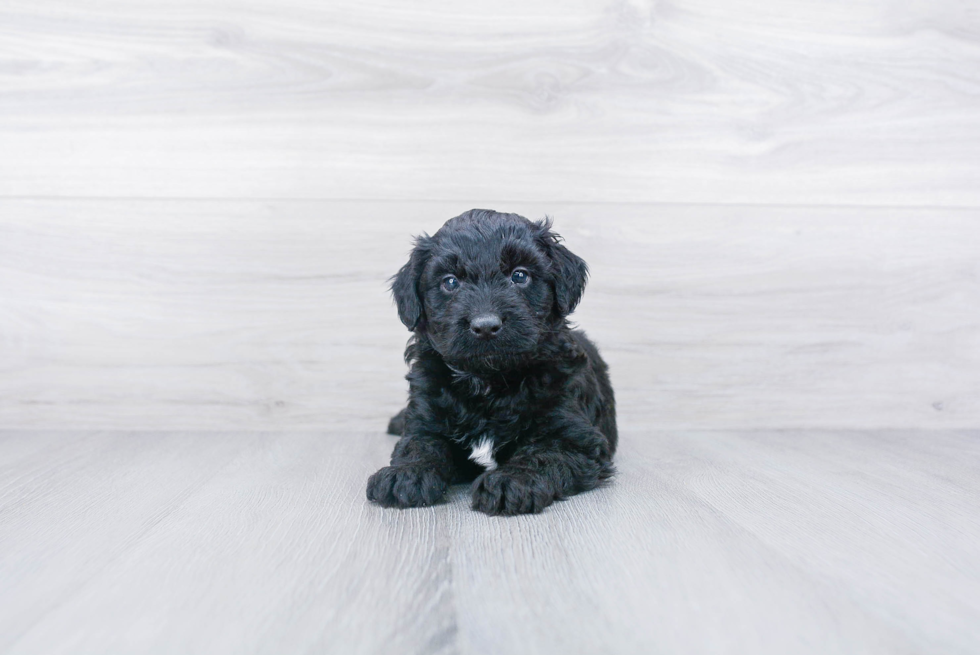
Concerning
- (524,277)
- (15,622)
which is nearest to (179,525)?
(15,622)

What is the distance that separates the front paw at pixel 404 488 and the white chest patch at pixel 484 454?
0.80ft

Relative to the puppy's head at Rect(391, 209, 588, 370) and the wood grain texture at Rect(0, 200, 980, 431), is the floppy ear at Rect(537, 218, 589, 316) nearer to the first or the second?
the puppy's head at Rect(391, 209, 588, 370)

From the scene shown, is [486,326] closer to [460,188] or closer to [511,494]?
[511,494]

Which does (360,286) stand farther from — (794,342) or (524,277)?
(794,342)

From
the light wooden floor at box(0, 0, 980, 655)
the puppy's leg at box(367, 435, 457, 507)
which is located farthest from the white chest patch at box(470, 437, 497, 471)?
the light wooden floor at box(0, 0, 980, 655)

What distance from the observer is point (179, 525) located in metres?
1.48

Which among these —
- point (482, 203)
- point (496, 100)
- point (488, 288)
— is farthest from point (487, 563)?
point (496, 100)

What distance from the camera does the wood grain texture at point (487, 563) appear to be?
3.15ft

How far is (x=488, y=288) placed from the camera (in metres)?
1.79

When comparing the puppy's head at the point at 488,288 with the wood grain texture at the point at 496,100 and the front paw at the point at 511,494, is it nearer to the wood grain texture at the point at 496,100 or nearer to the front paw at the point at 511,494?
the front paw at the point at 511,494

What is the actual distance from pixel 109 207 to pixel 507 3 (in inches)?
66.2

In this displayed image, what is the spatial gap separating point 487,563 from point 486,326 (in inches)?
23.6

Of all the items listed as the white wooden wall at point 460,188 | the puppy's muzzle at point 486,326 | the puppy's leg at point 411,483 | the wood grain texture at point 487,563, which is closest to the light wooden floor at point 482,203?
the white wooden wall at point 460,188

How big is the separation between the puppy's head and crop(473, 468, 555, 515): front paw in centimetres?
31
